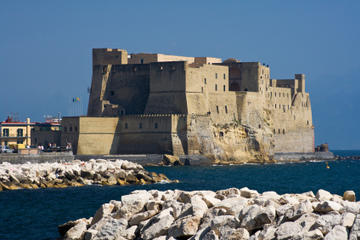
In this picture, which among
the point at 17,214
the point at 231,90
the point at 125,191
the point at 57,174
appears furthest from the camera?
the point at 231,90

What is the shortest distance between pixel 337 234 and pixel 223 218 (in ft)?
8.49

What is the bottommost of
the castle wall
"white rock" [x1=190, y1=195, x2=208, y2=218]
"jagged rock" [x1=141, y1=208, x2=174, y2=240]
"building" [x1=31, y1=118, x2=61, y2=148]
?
"jagged rock" [x1=141, y1=208, x2=174, y2=240]

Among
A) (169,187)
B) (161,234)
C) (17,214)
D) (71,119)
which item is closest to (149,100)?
(71,119)

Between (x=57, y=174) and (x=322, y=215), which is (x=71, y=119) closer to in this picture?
(x=57, y=174)

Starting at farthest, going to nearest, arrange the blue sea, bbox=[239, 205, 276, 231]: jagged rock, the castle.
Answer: the castle, the blue sea, bbox=[239, 205, 276, 231]: jagged rock

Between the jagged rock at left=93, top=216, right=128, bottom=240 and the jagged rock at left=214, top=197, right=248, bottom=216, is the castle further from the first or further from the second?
the jagged rock at left=214, top=197, right=248, bottom=216

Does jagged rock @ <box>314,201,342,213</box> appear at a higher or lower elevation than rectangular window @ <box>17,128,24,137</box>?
lower

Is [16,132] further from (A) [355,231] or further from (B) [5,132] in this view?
(A) [355,231]

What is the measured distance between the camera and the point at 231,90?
65.4m

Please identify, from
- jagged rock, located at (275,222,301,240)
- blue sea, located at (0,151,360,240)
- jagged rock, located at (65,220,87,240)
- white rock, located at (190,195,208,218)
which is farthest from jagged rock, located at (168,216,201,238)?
blue sea, located at (0,151,360,240)

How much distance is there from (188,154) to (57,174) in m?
22.3

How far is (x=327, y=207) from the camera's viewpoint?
1477 centimetres

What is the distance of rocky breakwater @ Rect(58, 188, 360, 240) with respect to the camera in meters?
14.2

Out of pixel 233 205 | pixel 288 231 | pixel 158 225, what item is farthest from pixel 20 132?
pixel 288 231
